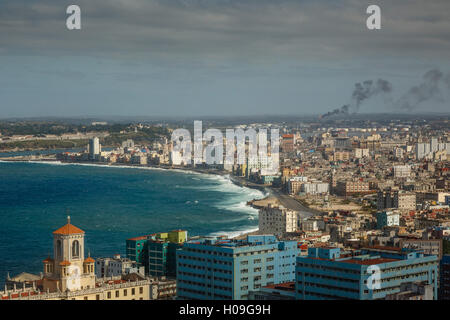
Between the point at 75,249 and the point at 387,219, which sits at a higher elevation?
the point at 75,249

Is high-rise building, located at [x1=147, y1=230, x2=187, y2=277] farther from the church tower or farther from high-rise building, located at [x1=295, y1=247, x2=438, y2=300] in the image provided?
high-rise building, located at [x1=295, y1=247, x2=438, y2=300]

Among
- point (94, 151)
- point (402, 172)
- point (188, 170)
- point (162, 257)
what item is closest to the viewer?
point (162, 257)

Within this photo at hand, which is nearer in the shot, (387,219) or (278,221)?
(278,221)

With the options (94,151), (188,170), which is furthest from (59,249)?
(94,151)

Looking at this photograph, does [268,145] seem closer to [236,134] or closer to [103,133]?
[236,134]

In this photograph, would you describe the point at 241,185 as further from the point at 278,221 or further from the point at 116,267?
the point at 116,267

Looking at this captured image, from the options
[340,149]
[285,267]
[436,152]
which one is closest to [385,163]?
[436,152]

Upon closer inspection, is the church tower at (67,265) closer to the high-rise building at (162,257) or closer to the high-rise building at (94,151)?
the high-rise building at (162,257)

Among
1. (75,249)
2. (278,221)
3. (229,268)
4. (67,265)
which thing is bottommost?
(278,221)
